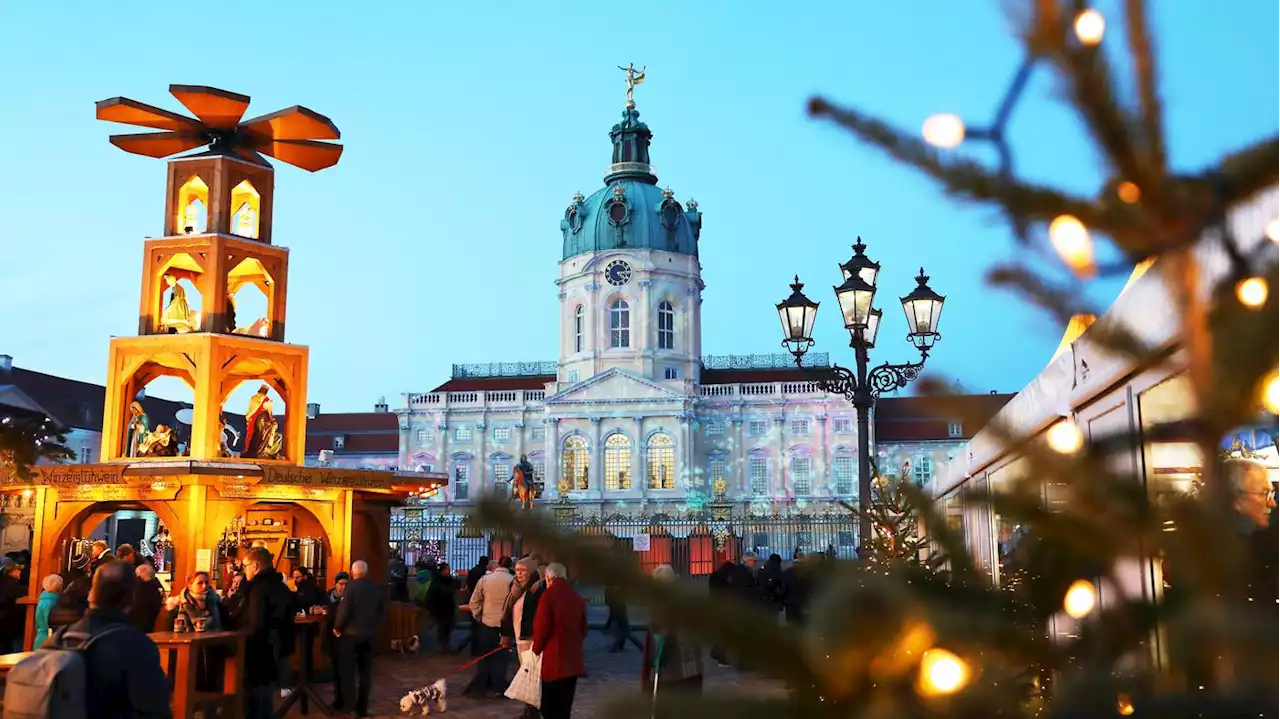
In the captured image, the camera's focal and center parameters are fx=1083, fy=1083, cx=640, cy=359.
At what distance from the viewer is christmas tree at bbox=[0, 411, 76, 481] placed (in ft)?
48.6

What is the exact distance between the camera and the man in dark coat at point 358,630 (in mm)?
10852

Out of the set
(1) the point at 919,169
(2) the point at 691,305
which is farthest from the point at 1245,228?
(2) the point at 691,305

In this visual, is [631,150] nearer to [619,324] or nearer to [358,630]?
[619,324]

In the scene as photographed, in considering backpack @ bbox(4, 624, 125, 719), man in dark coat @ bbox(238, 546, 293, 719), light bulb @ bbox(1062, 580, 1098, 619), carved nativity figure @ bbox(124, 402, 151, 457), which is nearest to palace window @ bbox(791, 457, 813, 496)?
carved nativity figure @ bbox(124, 402, 151, 457)

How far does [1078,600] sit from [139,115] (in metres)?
16.5

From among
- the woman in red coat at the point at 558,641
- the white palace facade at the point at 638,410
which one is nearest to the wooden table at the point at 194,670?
the woman in red coat at the point at 558,641

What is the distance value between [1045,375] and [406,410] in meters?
59.5

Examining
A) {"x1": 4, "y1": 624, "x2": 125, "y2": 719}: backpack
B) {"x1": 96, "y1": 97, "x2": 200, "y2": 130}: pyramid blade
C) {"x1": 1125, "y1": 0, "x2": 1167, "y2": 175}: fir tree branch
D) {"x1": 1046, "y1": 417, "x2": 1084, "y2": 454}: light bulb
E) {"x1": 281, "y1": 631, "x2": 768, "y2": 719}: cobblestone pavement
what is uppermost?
{"x1": 96, "y1": 97, "x2": 200, "y2": 130}: pyramid blade

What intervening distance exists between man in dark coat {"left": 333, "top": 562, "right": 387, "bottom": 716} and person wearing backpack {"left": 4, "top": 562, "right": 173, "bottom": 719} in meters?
5.79

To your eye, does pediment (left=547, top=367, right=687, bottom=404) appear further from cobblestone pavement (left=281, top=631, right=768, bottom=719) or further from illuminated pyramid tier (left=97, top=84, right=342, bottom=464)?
illuminated pyramid tier (left=97, top=84, right=342, bottom=464)

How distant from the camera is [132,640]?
4930 mm

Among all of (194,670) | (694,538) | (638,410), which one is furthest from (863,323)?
(638,410)

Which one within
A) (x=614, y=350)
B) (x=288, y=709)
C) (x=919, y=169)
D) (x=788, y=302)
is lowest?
(x=288, y=709)

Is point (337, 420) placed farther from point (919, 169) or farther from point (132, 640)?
point (919, 169)
